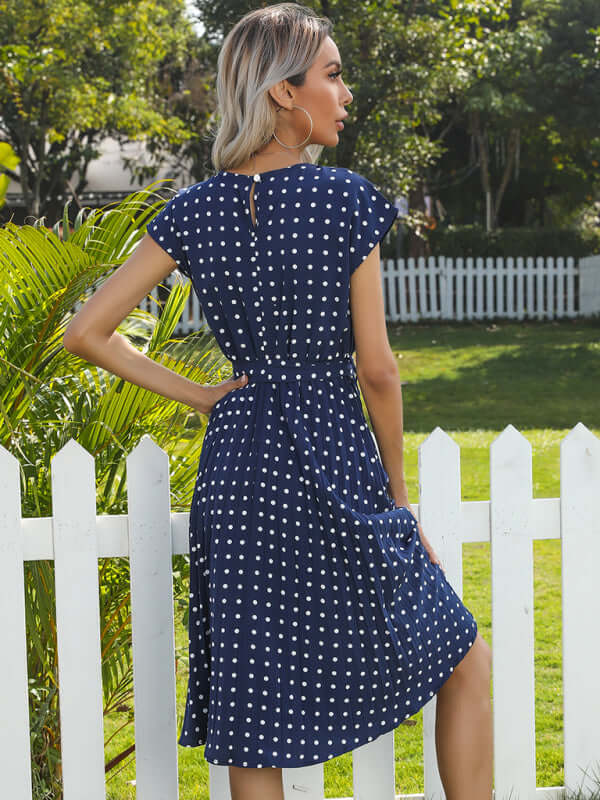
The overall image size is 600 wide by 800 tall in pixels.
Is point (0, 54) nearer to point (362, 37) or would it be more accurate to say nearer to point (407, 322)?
point (362, 37)

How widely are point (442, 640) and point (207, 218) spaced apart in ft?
3.25

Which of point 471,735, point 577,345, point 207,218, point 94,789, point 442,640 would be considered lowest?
point 94,789

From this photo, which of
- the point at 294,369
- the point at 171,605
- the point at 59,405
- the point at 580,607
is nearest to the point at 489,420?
the point at 580,607

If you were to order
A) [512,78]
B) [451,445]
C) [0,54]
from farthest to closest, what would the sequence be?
1. [512,78]
2. [0,54]
3. [451,445]

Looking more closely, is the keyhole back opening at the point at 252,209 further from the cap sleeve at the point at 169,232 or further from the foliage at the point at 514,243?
the foliage at the point at 514,243

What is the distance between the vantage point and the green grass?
3340 mm

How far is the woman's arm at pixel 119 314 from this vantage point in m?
2.10

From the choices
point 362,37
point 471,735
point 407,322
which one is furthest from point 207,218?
point 407,322

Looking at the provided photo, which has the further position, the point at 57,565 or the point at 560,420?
the point at 560,420

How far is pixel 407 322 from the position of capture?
53.5ft

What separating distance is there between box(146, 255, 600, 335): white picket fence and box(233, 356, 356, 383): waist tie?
14255 millimetres

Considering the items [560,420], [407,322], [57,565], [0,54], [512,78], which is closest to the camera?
[57,565]

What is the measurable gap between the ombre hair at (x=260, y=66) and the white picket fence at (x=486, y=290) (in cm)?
1429

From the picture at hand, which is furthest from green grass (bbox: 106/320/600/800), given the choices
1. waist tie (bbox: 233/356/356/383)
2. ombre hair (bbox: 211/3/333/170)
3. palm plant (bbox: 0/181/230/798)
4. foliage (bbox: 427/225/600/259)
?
foliage (bbox: 427/225/600/259)
